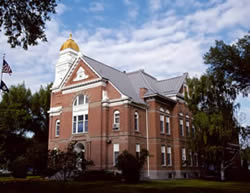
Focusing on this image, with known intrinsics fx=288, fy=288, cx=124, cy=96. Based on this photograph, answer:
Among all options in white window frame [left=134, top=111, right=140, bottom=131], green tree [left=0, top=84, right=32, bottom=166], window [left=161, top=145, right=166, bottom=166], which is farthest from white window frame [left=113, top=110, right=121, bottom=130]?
green tree [left=0, top=84, right=32, bottom=166]

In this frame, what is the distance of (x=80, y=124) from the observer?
35875 mm

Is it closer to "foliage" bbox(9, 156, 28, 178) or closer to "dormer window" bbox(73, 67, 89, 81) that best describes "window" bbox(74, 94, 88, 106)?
"dormer window" bbox(73, 67, 89, 81)

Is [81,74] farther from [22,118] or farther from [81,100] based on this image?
[22,118]

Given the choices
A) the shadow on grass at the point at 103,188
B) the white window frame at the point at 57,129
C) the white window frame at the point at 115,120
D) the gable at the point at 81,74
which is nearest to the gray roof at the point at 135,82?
the gable at the point at 81,74

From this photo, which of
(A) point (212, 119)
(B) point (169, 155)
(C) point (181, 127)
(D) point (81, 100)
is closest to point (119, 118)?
(D) point (81, 100)

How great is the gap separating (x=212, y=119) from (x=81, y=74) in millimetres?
17088

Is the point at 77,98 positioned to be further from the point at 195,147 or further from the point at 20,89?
the point at 20,89

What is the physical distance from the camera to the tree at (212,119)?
30.7 metres

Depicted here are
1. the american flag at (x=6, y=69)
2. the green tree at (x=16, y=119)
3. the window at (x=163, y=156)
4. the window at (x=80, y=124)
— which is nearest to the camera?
the american flag at (x=6, y=69)

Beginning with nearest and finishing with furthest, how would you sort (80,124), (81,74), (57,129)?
(80,124)
(81,74)
(57,129)

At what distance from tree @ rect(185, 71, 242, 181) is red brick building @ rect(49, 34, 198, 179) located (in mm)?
4812

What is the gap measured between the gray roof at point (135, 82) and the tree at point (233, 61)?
12.9m

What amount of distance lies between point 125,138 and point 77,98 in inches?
357

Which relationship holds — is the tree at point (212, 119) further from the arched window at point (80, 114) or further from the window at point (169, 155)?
the arched window at point (80, 114)
